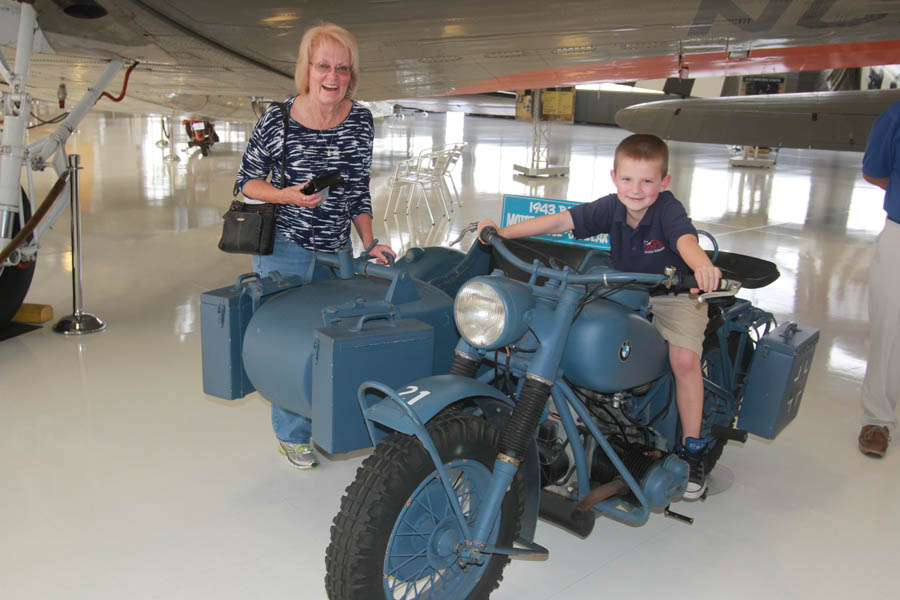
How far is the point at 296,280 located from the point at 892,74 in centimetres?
1791

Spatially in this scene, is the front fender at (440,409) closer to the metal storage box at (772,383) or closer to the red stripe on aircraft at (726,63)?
the metal storage box at (772,383)

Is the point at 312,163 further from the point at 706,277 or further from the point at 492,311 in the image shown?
the point at 706,277

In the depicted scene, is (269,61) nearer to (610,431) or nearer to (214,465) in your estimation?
(214,465)

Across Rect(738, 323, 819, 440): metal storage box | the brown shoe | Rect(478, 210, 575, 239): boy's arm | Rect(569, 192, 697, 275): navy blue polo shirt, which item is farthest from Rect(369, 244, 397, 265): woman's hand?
the brown shoe

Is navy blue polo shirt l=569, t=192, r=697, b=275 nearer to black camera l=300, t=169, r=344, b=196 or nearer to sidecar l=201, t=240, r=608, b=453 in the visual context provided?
sidecar l=201, t=240, r=608, b=453

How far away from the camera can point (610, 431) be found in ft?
8.30

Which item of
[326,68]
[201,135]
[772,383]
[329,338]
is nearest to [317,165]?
[326,68]

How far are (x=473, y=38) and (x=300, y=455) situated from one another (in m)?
3.42

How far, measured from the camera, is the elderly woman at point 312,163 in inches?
101

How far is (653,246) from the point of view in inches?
93.5

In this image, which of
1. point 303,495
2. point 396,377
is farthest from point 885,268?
point 303,495

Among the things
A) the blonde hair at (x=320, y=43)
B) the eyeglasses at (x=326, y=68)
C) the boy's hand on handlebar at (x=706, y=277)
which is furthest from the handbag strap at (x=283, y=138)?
the boy's hand on handlebar at (x=706, y=277)

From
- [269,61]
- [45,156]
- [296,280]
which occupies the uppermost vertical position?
[269,61]

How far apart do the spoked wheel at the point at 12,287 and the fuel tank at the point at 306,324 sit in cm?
273
